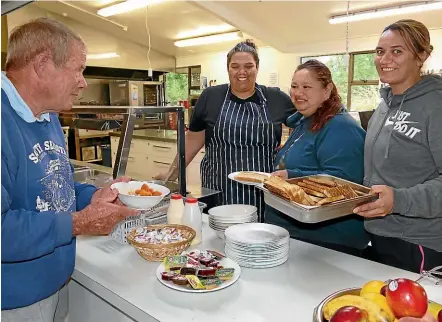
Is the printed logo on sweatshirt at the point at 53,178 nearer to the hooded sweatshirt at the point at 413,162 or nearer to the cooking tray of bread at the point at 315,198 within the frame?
the cooking tray of bread at the point at 315,198

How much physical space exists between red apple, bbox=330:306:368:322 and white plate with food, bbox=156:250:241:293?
42 cm

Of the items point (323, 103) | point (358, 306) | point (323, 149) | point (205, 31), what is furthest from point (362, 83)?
point (358, 306)

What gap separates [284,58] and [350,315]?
6.46m

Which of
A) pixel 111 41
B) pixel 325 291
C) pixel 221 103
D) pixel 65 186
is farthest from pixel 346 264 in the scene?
pixel 111 41

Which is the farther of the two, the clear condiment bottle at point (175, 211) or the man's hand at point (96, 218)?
the clear condiment bottle at point (175, 211)

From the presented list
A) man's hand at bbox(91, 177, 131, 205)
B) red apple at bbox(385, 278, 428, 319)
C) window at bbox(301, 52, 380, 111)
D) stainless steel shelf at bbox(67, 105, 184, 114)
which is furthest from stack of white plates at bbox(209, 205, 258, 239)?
window at bbox(301, 52, 380, 111)

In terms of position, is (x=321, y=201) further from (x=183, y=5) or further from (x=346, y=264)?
(x=183, y=5)

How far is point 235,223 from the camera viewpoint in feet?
4.96

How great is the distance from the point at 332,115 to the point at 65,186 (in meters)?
1.14

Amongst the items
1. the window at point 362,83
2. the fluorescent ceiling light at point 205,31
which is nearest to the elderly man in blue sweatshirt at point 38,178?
the fluorescent ceiling light at point 205,31

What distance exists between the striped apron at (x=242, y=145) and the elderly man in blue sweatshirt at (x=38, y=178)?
1.12 m

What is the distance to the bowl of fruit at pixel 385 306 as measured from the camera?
731mm

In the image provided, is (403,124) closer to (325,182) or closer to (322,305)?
(325,182)

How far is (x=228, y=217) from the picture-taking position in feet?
4.95
